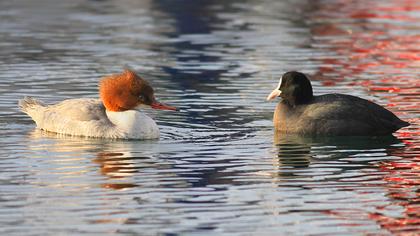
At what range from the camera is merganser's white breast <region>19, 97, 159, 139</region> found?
17016 mm

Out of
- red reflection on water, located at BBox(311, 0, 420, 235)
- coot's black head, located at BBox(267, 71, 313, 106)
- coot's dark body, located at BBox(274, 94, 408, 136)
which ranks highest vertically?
coot's black head, located at BBox(267, 71, 313, 106)

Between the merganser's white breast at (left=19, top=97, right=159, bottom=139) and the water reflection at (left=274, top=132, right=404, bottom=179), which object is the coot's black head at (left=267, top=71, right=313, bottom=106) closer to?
the water reflection at (left=274, top=132, right=404, bottom=179)

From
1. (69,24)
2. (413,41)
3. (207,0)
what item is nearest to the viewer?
(413,41)

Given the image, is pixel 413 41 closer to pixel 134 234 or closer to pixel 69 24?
pixel 69 24

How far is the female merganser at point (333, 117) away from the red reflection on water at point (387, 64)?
0.33 m

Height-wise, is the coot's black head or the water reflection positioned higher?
the coot's black head

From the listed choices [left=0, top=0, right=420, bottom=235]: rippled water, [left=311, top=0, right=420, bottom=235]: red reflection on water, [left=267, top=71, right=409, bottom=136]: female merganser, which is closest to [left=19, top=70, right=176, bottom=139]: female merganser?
[left=0, top=0, right=420, bottom=235]: rippled water

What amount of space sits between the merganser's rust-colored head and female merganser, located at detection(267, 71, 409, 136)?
1.56 m

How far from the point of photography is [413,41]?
2828 centimetres

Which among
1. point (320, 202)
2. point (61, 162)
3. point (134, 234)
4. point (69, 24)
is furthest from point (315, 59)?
point (134, 234)

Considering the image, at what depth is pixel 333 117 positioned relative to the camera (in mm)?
17469

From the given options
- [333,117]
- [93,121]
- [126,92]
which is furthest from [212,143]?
[333,117]

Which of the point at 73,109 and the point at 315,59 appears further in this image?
the point at 315,59

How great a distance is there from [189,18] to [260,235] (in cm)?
2304
